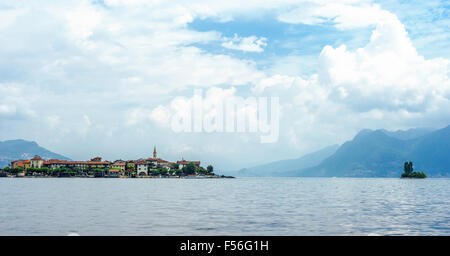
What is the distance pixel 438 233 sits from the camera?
27.7 metres

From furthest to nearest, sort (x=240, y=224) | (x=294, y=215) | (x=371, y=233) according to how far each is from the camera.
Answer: (x=294, y=215) → (x=240, y=224) → (x=371, y=233)
